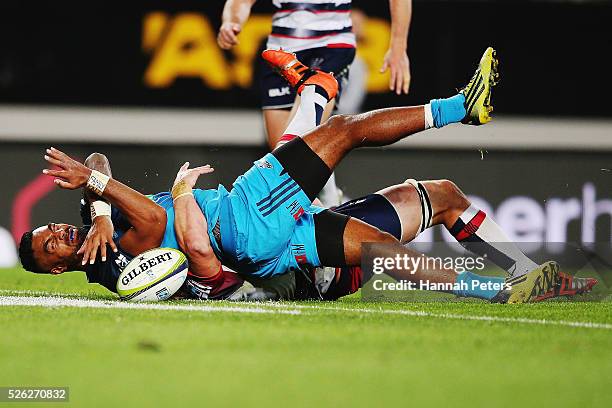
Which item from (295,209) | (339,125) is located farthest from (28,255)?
(339,125)

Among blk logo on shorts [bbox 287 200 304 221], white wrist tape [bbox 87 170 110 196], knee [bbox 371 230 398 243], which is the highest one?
white wrist tape [bbox 87 170 110 196]

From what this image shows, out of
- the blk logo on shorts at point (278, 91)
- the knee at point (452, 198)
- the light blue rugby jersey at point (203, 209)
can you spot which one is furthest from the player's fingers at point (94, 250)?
the blk logo on shorts at point (278, 91)

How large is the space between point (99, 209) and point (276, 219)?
0.99m

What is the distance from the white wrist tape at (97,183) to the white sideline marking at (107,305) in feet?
1.97

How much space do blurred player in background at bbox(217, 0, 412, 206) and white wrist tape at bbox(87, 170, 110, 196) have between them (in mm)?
2431

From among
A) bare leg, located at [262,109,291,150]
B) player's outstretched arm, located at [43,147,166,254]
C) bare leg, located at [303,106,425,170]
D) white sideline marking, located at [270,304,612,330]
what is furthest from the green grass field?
bare leg, located at [262,109,291,150]

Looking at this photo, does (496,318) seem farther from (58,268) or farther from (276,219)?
(58,268)

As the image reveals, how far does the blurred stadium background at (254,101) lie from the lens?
10672mm

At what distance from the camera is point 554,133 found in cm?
1125

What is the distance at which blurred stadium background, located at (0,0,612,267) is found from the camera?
35.0ft

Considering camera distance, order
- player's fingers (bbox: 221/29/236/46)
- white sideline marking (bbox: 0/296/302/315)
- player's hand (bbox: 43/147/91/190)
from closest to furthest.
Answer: white sideline marking (bbox: 0/296/302/315)
player's hand (bbox: 43/147/91/190)
player's fingers (bbox: 221/29/236/46)

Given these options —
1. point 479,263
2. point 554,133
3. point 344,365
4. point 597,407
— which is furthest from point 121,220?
point 554,133

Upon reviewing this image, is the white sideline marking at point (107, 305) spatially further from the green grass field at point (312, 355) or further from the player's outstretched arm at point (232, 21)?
the player's outstretched arm at point (232, 21)

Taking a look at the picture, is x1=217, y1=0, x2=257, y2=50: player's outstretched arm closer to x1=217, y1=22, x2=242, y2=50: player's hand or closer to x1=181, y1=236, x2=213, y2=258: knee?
x1=217, y1=22, x2=242, y2=50: player's hand
